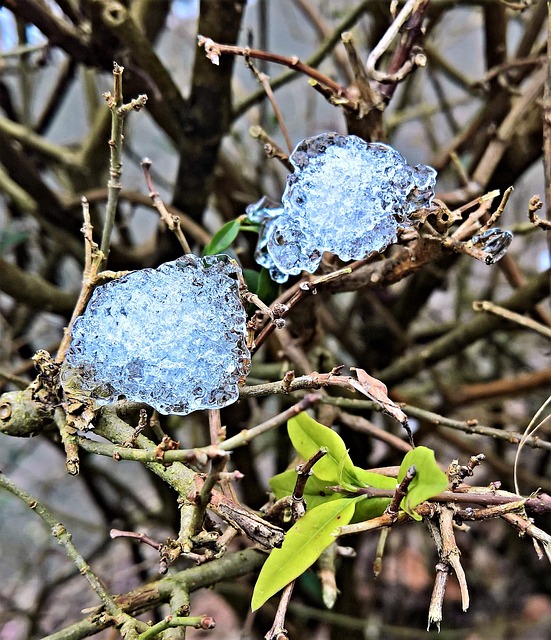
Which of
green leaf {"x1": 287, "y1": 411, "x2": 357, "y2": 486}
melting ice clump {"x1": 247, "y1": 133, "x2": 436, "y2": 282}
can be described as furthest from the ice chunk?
green leaf {"x1": 287, "y1": 411, "x2": 357, "y2": 486}

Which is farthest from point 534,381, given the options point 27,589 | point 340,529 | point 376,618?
point 27,589

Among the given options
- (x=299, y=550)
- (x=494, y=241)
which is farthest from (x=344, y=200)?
(x=299, y=550)

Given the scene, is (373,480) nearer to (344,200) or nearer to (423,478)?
(423,478)

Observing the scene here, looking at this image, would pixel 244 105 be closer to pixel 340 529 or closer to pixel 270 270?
pixel 270 270

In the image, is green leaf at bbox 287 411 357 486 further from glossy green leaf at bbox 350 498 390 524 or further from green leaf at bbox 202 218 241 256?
green leaf at bbox 202 218 241 256

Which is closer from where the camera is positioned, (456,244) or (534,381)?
(456,244)

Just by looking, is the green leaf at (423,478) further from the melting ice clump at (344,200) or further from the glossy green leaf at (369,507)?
the melting ice clump at (344,200)
